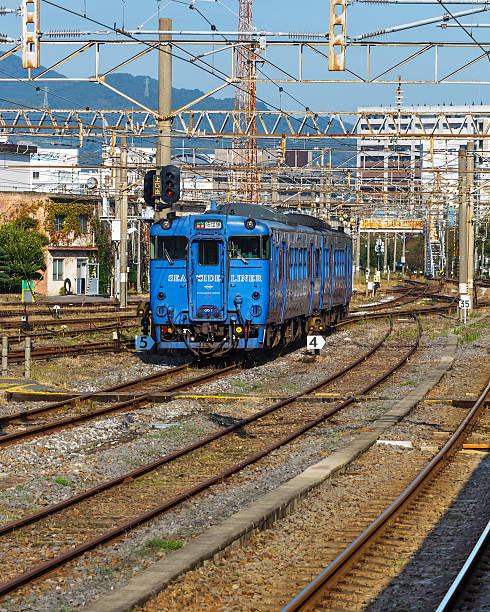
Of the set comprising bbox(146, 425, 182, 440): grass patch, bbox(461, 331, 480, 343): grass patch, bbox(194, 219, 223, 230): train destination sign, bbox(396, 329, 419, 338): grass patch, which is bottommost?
bbox(396, 329, 419, 338): grass patch

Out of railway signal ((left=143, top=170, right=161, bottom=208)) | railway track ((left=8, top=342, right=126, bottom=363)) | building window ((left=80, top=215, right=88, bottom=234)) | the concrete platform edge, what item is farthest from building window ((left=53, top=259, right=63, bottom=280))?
the concrete platform edge

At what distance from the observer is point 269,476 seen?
457 inches

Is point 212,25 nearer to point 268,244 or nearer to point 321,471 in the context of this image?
point 268,244

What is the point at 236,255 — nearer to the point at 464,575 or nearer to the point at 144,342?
the point at 144,342

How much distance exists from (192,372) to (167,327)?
1191mm

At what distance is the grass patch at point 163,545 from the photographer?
27.9ft

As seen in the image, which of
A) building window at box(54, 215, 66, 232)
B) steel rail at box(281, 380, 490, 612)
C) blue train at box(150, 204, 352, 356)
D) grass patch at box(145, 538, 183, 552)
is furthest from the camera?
building window at box(54, 215, 66, 232)

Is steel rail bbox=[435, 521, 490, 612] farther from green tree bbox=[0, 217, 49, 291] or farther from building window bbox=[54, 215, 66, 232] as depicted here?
building window bbox=[54, 215, 66, 232]

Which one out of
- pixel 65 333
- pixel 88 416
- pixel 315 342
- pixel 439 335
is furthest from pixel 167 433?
pixel 439 335

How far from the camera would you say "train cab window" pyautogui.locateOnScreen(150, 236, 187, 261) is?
22266 millimetres

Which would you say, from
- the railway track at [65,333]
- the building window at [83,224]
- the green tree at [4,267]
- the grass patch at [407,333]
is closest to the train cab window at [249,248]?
the railway track at [65,333]

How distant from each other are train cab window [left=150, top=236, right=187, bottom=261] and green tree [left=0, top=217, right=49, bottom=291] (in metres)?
38.5

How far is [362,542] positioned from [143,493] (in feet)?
10.2

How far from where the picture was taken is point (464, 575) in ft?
24.7
